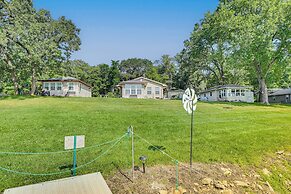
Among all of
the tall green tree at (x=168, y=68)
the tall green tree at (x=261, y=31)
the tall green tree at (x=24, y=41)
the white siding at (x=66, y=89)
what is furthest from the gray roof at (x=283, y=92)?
the tall green tree at (x=24, y=41)

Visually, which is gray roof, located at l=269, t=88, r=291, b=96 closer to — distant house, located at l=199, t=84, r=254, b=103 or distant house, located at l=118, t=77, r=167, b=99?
distant house, located at l=199, t=84, r=254, b=103

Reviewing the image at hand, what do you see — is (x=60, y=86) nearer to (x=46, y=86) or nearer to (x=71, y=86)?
(x=71, y=86)

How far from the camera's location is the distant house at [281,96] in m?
38.7

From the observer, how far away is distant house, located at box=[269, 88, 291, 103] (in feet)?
127

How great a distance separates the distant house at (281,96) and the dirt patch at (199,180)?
3993 centimetres

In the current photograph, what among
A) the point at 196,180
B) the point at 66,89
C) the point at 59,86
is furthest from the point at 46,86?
the point at 196,180

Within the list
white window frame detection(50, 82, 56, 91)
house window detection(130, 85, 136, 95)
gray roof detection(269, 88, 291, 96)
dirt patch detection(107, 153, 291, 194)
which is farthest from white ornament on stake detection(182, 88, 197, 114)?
gray roof detection(269, 88, 291, 96)

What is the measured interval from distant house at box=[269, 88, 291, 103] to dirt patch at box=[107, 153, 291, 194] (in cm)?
3993

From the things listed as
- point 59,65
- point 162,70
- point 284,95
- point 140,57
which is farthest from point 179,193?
point 140,57

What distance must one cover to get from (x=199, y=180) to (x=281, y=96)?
44.2 meters

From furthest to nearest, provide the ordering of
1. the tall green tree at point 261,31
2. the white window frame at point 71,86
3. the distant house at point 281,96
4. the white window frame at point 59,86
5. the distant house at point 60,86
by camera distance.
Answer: the distant house at point 281,96, the white window frame at point 71,86, the white window frame at point 59,86, the distant house at point 60,86, the tall green tree at point 261,31

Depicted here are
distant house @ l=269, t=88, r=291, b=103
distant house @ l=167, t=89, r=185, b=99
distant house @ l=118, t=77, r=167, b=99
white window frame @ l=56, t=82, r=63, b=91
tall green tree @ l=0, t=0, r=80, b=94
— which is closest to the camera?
tall green tree @ l=0, t=0, r=80, b=94

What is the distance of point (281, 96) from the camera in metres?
40.7

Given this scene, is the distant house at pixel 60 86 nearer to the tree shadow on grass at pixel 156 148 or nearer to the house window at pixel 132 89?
the house window at pixel 132 89
